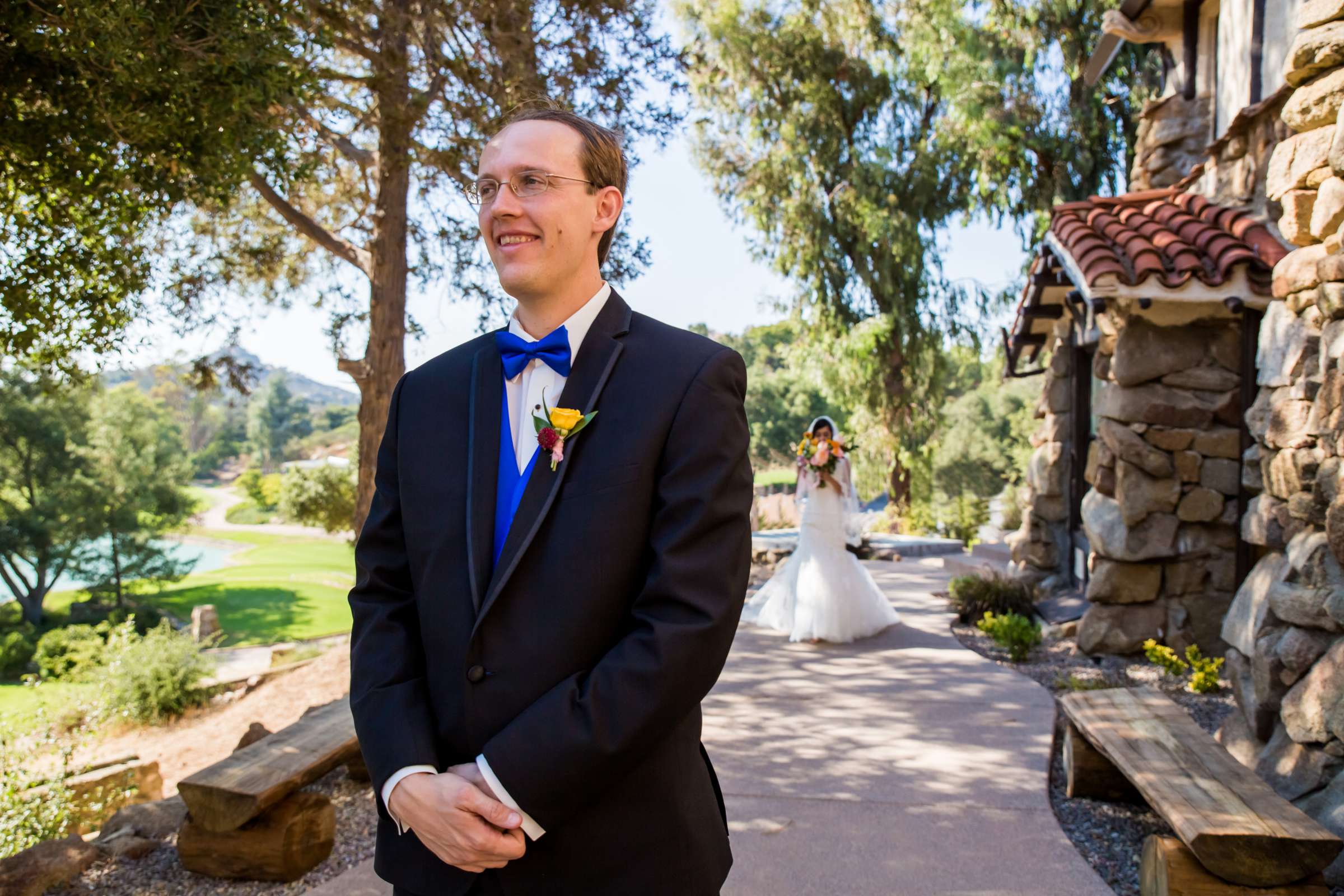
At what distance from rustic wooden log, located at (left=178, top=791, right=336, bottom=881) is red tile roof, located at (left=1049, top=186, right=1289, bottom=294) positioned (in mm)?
5185

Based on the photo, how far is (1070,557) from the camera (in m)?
9.41

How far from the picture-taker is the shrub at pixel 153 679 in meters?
11.2

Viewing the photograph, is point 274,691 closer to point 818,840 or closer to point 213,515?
point 818,840

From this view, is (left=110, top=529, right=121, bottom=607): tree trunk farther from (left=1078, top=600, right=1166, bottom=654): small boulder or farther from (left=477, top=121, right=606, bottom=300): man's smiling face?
(left=477, top=121, right=606, bottom=300): man's smiling face

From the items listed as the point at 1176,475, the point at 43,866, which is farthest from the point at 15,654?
the point at 1176,475

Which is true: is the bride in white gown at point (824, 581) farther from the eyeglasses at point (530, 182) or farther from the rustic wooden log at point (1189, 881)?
the eyeglasses at point (530, 182)

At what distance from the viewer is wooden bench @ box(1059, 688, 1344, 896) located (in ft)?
9.32

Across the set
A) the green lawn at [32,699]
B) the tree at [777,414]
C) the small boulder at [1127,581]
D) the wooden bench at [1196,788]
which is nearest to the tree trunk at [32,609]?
the green lawn at [32,699]

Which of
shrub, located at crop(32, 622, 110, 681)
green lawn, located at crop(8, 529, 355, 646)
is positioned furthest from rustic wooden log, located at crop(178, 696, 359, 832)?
green lawn, located at crop(8, 529, 355, 646)

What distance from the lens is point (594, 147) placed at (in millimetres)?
1796

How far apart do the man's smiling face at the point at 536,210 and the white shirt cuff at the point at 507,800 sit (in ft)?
2.72

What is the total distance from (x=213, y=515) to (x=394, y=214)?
7438 cm

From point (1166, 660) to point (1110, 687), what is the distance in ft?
1.71

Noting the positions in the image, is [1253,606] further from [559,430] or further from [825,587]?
[825,587]
